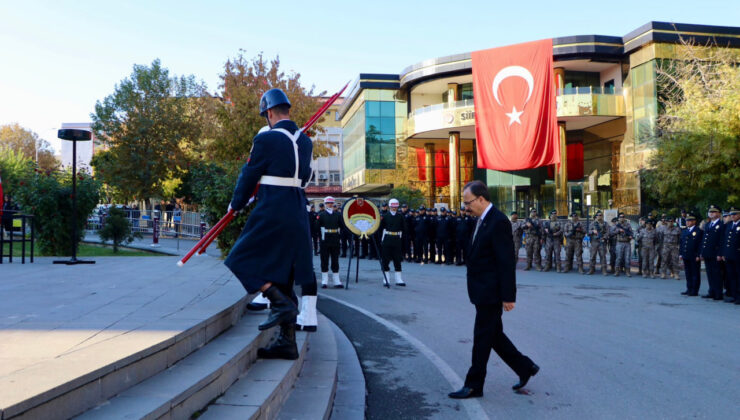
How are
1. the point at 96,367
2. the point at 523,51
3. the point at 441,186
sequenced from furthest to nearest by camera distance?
the point at 441,186, the point at 523,51, the point at 96,367

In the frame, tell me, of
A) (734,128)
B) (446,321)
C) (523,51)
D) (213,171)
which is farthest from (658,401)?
(523,51)

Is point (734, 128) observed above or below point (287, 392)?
above

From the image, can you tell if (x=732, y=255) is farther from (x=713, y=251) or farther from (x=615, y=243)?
(x=615, y=243)

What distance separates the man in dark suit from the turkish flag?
97.7 ft

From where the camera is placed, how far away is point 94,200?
49.9ft

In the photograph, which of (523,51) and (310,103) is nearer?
(310,103)

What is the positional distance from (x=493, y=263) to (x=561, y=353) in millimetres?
2286

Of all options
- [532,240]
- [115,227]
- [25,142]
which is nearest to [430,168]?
[532,240]

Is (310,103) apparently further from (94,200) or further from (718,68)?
(718,68)

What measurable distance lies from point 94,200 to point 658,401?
47.2ft

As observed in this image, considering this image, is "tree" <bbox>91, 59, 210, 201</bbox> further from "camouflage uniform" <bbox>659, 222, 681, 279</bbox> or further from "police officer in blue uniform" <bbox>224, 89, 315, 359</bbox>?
"police officer in blue uniform" <bbox>224, 89, 315, 359</bbox>

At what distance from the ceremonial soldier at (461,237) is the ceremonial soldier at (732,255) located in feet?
30.5

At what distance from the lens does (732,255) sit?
37.7 ft

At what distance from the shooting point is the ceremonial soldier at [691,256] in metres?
12.6
